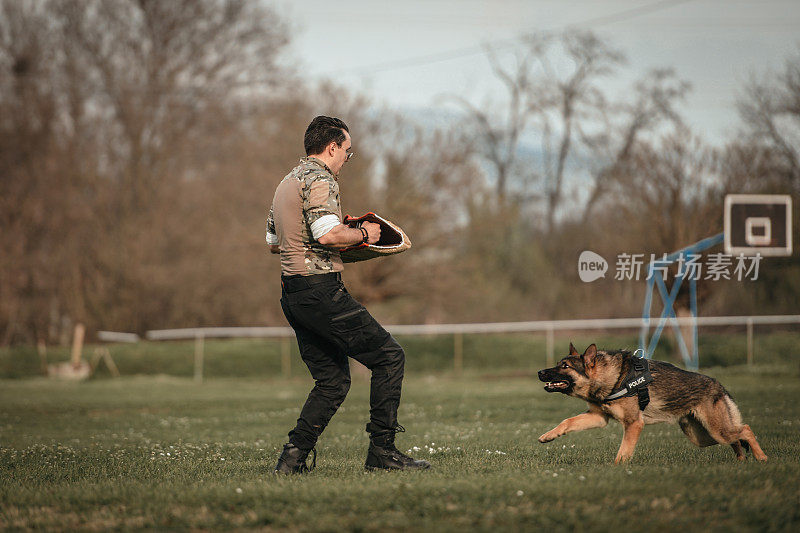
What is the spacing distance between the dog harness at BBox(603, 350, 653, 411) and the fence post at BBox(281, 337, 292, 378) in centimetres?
2060

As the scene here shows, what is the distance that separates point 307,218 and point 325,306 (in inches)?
24.4

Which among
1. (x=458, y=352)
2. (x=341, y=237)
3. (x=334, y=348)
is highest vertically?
(x=341, y=237)

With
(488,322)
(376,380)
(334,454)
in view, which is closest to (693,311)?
(488,322)

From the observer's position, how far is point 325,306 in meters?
5.74

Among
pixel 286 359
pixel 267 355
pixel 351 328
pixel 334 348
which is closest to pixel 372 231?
pixel 351 328

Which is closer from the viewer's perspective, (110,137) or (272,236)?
(272,236)

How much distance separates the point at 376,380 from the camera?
600 centimetres

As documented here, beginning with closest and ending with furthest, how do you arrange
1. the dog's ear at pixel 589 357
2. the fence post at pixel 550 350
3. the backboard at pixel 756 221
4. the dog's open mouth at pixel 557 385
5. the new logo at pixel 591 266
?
1. the dog's open mouth at pixel 557 385
2. the dog's ear at pixel 589 357
3. the backboard at pixel 756 221
4. the fence post at pixel 550 350
5. the new logo at pixel 591 266

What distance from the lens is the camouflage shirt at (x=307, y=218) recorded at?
573 centimetres

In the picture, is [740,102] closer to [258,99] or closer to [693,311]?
[693,311]

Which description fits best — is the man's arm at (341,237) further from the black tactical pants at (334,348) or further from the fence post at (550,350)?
the fence post at (550,350)

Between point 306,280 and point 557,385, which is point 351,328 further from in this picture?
point 557,385

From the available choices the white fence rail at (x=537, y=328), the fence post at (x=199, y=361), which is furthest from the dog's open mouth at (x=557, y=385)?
the fence post at (x=199, y=361)

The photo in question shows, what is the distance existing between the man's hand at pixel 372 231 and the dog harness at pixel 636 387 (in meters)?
2.41
